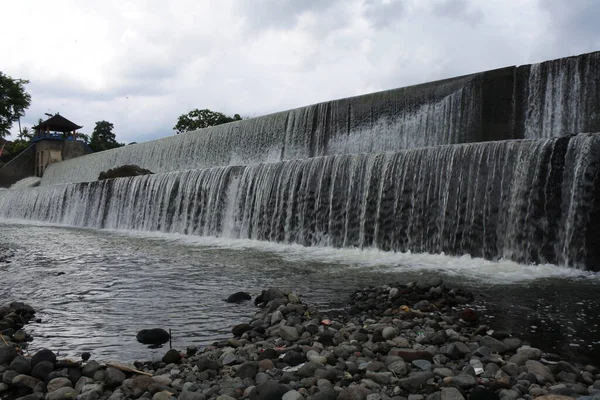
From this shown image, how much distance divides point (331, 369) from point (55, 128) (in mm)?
53064

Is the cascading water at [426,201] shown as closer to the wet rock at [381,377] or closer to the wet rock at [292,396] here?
the wet rock at [381,377]

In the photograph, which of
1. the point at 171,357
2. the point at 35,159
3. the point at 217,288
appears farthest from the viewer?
the point at 35,159

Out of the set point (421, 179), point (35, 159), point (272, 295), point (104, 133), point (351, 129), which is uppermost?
point (104, 133)

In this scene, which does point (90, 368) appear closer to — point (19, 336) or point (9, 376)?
point (9, 376)

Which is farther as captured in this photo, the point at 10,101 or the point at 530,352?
the point at 10,101

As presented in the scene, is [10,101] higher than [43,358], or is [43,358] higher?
[10,101]

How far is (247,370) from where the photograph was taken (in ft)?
11.7

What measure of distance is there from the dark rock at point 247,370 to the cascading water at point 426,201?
21.8 ft

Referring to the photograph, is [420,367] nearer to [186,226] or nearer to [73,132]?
[186,226]

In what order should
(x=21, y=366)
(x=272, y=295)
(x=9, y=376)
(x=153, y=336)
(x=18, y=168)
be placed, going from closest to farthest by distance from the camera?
1. (x=9, y=376)
2. (x=21, y=366)
3. (x=153, y=336)
4. (x=272, y=295)
5. (x=18, y=168)

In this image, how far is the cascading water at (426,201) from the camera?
28.7ft

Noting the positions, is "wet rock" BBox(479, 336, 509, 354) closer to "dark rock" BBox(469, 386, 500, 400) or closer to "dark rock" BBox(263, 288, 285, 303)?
"dark rock" BBox(469, 386, 500, 400)

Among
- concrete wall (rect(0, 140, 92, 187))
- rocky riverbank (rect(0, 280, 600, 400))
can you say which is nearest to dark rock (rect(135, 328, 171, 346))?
rocky riverbank (rect(0, 280, 600, 400))

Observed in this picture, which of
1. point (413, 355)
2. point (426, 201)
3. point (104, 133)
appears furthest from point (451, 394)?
point (104, 133)
